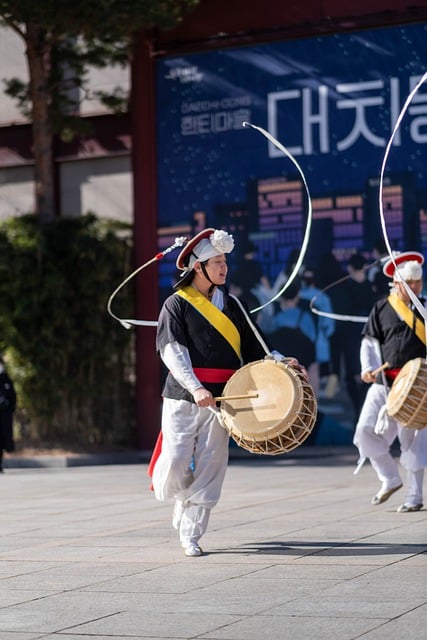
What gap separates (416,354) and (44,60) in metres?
12.3

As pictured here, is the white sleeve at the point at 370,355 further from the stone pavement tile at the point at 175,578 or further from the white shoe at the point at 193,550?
the stone pavement tile at the point at 175,578

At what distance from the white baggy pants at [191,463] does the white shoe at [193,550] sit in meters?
0.04

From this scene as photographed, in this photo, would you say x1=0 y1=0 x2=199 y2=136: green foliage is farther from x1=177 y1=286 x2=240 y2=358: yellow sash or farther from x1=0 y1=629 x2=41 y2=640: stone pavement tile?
x1=0 y1=629 x2=41 y2=640: stone pavement tile

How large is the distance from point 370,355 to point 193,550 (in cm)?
319

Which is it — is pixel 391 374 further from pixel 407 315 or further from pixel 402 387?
pixel 402 387

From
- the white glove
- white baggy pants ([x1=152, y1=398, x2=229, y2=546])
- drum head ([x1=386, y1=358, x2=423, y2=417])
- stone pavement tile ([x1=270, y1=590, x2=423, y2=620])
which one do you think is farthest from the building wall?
stone pavement tile ([x1=270, y1=590, x2=423, y2=620])

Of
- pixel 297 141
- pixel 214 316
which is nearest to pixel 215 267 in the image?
pixel 214 316

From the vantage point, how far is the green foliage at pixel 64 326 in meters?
20.5

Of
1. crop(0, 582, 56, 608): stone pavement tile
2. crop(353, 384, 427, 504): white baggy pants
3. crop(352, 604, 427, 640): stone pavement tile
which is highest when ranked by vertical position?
crop(353, 384, 427, 504): white baggy pants

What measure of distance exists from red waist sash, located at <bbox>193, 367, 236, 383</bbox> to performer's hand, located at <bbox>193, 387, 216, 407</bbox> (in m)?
0.35

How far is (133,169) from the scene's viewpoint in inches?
869

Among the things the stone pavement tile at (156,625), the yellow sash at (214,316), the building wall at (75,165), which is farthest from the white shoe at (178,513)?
the building wall at (75,165)

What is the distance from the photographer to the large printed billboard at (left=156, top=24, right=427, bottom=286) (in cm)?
1970

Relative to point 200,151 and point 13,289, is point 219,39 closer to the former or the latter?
point 200,151
